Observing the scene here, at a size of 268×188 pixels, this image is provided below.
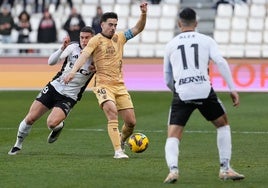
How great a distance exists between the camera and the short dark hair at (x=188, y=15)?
11.1 meters

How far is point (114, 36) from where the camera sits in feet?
47.5

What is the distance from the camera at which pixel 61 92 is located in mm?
14914

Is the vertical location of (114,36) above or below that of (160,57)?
above

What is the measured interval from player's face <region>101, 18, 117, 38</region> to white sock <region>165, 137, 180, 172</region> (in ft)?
10.8

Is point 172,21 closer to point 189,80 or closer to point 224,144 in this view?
point 224,144

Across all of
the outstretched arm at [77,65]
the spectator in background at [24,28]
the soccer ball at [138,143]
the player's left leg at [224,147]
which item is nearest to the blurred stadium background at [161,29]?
the spectator in background at [24,28]

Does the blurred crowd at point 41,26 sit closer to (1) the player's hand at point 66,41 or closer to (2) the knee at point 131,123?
(1) the player's hand at point 66,41

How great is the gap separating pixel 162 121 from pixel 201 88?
9603mm

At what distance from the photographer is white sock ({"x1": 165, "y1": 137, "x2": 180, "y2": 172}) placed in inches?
441

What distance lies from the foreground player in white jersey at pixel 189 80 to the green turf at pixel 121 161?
0.42 metres

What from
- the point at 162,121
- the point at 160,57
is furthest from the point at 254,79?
the point at 162,121

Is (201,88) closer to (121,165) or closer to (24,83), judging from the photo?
(121,165)

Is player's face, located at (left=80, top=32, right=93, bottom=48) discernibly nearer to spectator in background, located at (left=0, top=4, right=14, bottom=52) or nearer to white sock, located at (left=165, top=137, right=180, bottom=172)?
white sock, located at (left=165, top=137, right=180, bottom=172)

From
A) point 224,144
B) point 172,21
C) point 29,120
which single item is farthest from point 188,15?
point 172,21
